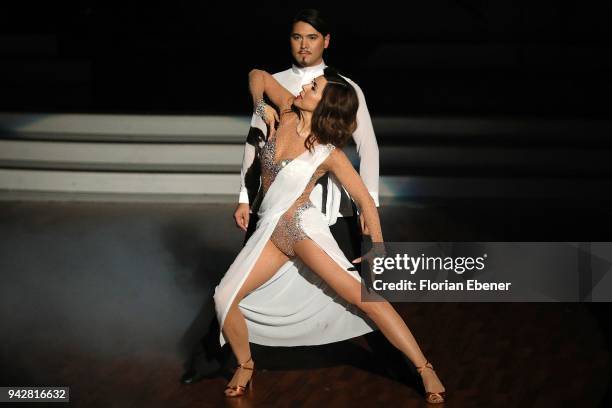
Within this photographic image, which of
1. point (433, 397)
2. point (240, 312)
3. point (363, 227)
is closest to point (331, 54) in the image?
point (363, 227)

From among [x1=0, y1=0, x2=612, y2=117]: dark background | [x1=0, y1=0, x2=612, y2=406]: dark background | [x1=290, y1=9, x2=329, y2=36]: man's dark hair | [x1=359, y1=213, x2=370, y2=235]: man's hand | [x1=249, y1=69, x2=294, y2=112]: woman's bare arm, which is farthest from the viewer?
[x1=0, y1=0, x2=612, y2=117]: dark background

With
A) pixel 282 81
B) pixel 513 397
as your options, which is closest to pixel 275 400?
pixel 513 397

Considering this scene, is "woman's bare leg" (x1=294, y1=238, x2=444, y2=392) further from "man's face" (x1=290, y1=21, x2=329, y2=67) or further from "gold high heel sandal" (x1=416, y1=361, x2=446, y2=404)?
"man's face" (x1=290, y1=21, x2=329, y2=67)

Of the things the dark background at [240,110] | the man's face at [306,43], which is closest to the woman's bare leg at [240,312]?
the dark background at [240,110]

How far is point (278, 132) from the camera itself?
4.21m

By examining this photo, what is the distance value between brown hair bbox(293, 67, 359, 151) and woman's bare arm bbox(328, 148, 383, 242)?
6 cm

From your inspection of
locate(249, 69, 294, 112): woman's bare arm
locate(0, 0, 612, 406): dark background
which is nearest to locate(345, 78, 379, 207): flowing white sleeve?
locate(249, 69, 294, 112): woman's bare arm

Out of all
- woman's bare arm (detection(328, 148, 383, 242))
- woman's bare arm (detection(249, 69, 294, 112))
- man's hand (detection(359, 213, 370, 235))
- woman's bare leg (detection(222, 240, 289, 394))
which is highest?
woman's bare arm (detection(249, 69, 294, 112))

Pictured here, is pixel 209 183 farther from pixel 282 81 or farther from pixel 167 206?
pixel 282 81

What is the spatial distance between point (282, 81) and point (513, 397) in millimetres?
1597

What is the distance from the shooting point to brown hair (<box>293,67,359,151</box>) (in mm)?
4074

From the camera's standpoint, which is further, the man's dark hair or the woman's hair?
the man's dark hair

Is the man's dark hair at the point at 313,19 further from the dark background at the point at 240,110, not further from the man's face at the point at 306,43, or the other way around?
the dark background at the point at 240,110

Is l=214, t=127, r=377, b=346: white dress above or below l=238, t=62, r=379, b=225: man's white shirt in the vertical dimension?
below
